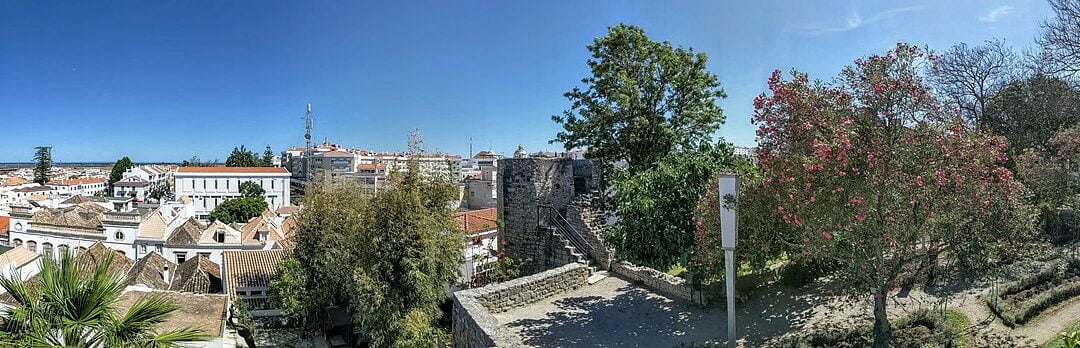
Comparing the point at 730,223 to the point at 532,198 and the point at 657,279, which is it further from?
the point at 532,198

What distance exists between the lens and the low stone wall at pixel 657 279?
395 inches

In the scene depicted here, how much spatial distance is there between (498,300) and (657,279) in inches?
128

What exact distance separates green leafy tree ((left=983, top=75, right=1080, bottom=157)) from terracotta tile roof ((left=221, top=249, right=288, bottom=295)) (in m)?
24.4

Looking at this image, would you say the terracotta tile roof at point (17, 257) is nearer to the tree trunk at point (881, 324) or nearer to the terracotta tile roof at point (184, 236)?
the terracotta tile roof at point (184, 236)

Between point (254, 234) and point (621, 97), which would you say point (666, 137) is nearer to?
point (621, 97)

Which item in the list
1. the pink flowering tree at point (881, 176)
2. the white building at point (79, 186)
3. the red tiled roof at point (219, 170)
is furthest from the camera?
the white building at point (79, 186)

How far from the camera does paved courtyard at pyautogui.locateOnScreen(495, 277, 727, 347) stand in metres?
8.14

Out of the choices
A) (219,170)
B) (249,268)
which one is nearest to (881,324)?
(249,268)

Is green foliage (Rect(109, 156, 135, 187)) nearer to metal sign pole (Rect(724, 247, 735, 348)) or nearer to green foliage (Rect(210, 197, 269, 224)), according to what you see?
green foliage (Rect(210, 197, 269, 224))

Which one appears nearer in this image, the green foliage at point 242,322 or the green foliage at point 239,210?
the green foliage at point 242,322

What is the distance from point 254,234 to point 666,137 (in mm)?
24693

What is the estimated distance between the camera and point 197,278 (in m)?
20.9

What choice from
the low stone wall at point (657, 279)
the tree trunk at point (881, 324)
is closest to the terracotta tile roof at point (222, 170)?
the low stone wall at point (657, 279)

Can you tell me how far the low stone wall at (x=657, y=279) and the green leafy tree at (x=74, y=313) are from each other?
759 centimetres
